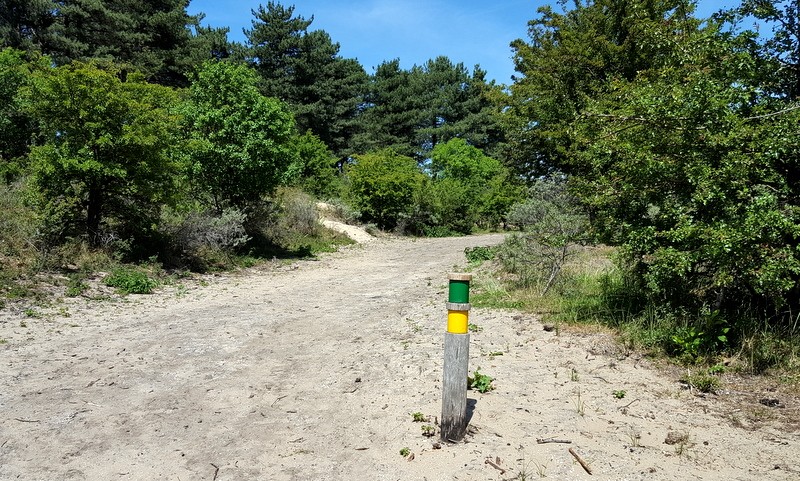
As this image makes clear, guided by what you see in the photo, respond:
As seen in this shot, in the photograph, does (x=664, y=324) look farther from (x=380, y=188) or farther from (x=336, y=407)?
(x=380, y=188)

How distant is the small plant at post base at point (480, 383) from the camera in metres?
4.88

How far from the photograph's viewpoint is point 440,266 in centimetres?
1479

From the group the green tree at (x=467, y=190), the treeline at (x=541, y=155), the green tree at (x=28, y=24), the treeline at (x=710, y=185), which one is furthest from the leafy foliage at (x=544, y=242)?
the green tree at (x=28, y=24)

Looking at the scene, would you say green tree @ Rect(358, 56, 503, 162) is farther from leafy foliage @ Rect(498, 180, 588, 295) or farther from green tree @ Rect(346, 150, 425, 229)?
leafy foliage @ Rect(498, 180, 588, 295)

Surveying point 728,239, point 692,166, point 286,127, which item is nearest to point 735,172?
point 692,166

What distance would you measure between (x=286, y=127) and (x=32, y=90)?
20.4 feet

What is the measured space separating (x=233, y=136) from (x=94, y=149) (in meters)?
4.01

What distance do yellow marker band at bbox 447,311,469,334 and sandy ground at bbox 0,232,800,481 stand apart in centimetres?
A: 89

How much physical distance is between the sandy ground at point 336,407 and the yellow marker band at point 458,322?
0.89m

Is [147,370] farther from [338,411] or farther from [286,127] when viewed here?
[286,127]

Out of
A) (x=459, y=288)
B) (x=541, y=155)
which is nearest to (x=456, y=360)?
(x=459, y=288)

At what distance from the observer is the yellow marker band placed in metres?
3.64

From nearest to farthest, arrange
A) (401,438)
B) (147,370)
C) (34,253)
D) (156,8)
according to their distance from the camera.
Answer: (401,438)
(147,370)
(34,253)
(156,8)

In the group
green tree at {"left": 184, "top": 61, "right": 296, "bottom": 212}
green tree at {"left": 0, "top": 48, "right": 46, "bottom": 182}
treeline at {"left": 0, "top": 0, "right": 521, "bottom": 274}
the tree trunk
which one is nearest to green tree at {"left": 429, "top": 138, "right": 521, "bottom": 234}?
treeline at {"left": 0, "top": 0, "right": 521, "bottom": 274}
